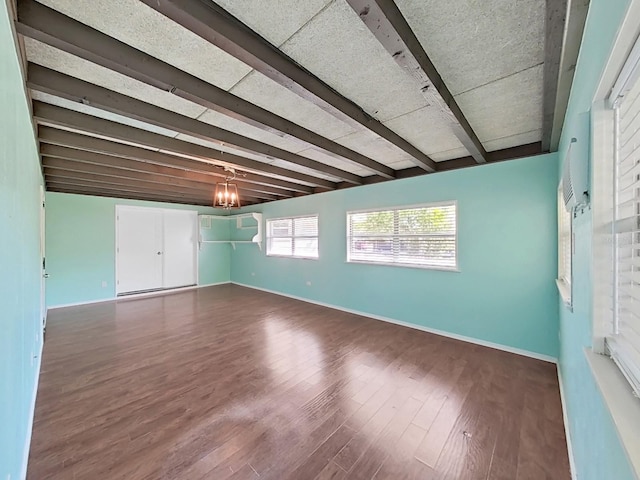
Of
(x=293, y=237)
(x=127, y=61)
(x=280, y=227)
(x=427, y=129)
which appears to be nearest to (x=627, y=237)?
(x=427, y=129)

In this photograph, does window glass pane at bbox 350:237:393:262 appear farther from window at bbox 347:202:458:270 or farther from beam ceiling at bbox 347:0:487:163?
beam ceiling at bbox 347:0:487:163

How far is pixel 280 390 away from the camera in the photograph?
2.29m

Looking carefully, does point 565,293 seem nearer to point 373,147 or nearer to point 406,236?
point 406,236

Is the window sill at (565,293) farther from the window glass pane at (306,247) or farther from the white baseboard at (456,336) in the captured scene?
the window glass pane at (306,247)

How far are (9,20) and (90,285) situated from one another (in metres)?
5.97

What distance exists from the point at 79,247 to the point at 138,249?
109 centimetres

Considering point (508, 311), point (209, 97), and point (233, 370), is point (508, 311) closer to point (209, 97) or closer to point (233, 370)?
point (233, 370)

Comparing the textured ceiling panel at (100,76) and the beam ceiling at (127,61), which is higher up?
the textured ceiling panel at (100,76)

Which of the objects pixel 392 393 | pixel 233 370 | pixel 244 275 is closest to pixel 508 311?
pixel 392 393

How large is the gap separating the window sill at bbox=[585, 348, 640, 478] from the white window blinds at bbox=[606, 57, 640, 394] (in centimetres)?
3

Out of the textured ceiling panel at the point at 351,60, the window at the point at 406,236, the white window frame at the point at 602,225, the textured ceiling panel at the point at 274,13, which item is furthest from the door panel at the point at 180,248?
the white window frame at the point at 602,225

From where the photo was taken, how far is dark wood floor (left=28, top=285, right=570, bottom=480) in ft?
5.08

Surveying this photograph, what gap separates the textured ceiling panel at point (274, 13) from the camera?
3.83ft

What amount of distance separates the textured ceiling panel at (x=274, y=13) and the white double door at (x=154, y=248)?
6282mm
